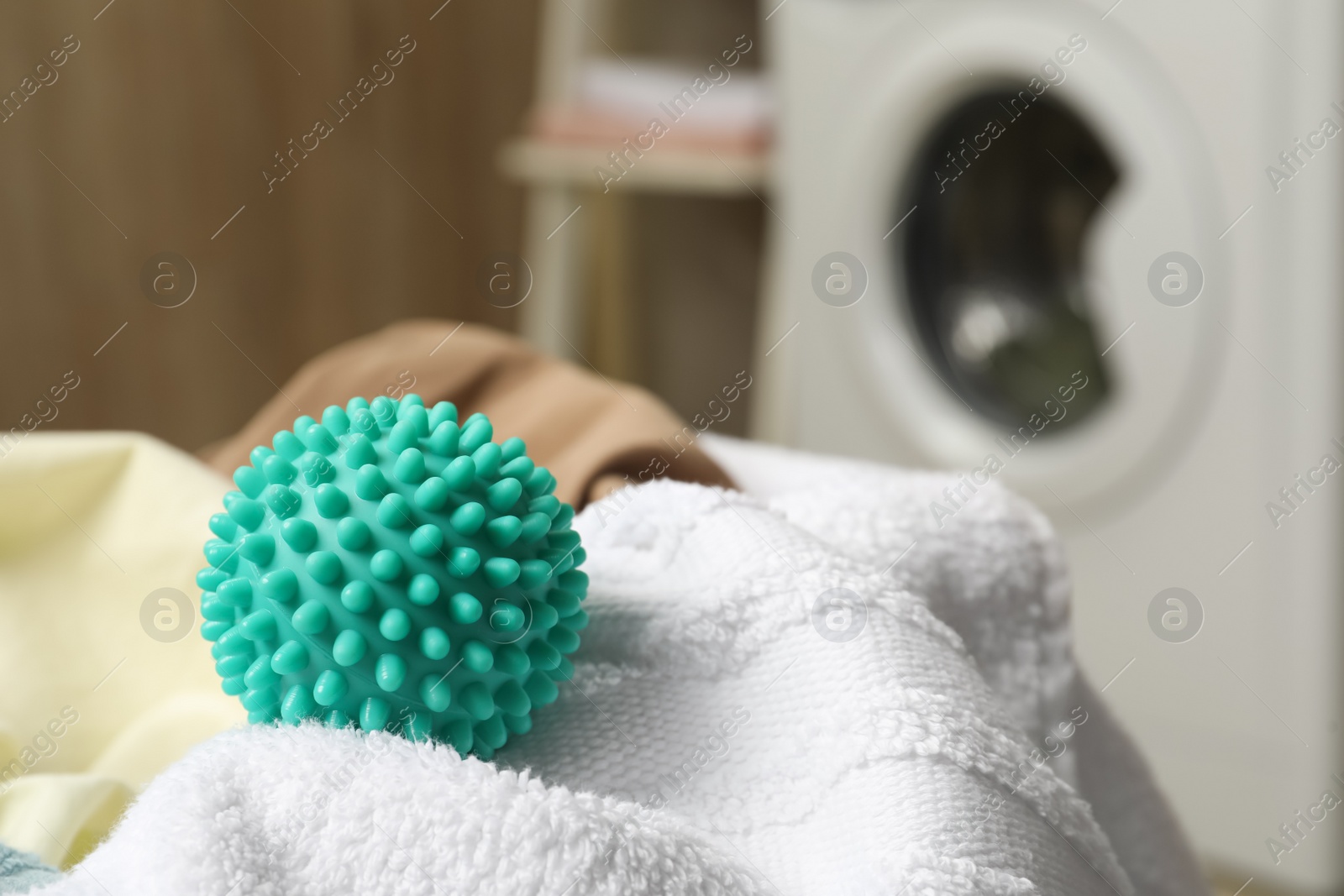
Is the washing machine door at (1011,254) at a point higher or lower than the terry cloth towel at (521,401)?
higher

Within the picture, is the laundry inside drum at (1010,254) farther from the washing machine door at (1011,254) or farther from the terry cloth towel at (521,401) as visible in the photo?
the terry cloth towel at (521,401)

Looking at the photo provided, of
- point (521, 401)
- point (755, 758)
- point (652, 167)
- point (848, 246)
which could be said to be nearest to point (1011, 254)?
point (848, 246)

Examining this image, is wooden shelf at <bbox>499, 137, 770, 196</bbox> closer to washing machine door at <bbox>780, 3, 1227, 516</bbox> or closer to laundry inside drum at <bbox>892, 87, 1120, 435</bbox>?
washing machine door at <bbox>780, 3, 1227, 516</bbox>

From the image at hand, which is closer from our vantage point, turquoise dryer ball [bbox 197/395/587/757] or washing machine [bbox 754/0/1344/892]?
turquoise dryer ball [bbox 197/395/587/757]

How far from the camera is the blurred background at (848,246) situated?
101 centimetres

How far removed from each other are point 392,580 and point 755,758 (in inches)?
5.2

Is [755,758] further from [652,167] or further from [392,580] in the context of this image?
[652,167]

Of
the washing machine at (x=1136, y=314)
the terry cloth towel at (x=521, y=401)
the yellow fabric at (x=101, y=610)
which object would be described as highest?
the washing machine at (x=1136, y=314)

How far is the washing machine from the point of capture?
987 millimetres

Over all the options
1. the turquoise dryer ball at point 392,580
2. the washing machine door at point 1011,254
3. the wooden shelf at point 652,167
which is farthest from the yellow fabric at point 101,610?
the wooden shelf at point 652,167

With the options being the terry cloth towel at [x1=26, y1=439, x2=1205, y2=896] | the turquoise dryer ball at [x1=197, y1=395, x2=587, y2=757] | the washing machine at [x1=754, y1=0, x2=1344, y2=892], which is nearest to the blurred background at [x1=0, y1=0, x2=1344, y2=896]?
the washing machine at [x1=754, y1=0, x2=1344, y2=892]

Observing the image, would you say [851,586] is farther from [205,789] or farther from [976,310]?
[976,310]

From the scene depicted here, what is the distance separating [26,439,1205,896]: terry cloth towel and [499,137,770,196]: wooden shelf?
95cm

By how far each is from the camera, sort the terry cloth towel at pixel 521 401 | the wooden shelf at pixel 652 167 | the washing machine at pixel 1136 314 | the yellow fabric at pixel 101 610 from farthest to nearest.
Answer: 1. the wooden shelf at pixel 652 167
2. the washing machine at pixel 1136 314
3. the terry cloth towel at pixel 521 401
4. the yellow fabric at pixel 101 610
